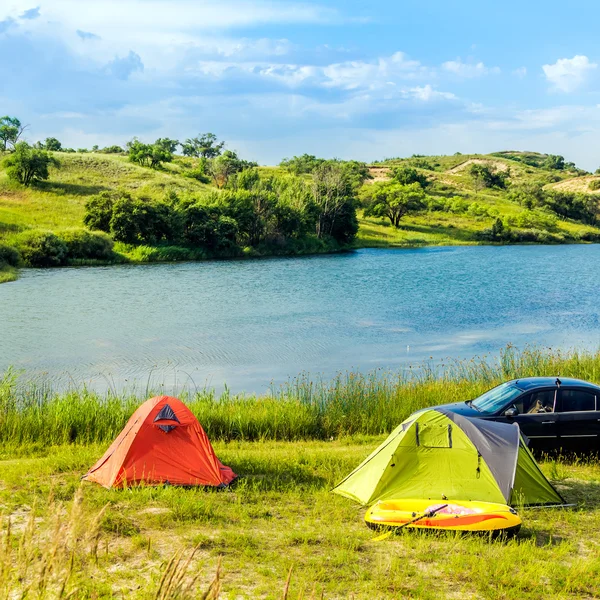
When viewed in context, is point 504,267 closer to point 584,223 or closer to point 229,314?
point 229,314

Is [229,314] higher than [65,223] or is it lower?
lower

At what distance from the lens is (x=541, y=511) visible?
11.5m

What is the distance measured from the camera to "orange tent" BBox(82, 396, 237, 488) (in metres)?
12.2

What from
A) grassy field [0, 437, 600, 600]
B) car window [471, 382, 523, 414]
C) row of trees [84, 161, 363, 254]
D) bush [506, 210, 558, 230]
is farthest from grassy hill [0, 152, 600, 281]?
car window [471, 382, 523, 414]

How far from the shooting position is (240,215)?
265 ft

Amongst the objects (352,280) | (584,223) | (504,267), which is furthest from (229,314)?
(584,223)

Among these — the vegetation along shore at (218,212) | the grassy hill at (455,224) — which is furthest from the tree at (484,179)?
the vegetation along shore at (218,212)

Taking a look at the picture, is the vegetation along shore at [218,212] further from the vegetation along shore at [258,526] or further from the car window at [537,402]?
the car window at [537,402]

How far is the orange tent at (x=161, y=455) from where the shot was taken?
40.1 ft

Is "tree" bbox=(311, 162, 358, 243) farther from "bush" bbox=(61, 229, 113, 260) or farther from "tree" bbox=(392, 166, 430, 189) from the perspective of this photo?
"tree" bbox=(392, 166, 430, 189)

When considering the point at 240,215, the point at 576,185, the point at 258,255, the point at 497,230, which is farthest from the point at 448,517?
the point at 576,185

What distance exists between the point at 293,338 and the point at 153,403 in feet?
64.1

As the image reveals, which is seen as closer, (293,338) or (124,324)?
(293,338)

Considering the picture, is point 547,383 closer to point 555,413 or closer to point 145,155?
point 555,413
